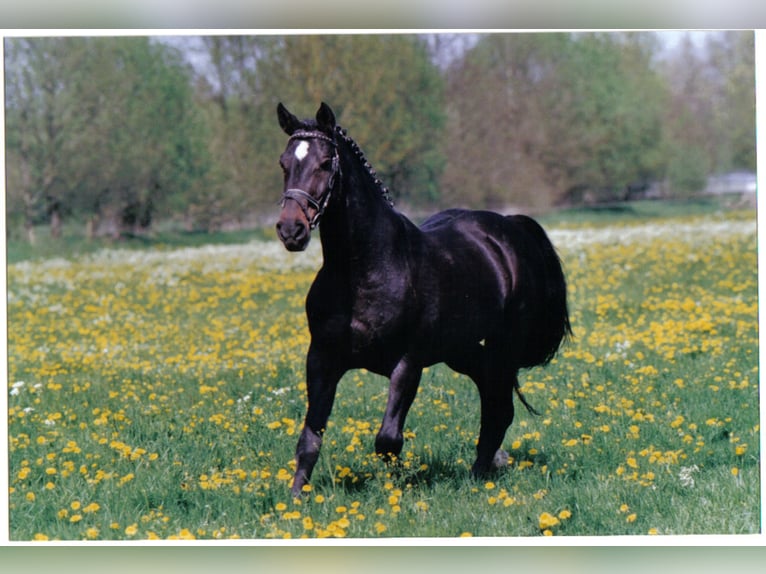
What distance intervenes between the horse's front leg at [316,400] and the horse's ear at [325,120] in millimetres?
1179

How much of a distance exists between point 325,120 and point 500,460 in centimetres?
242

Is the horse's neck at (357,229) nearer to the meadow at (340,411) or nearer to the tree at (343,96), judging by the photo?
the meadow at (340,411)

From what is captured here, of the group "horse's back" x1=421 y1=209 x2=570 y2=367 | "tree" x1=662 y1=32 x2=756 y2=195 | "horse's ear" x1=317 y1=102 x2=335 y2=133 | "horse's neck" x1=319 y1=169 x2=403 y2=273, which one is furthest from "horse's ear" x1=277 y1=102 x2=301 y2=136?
"tree" x1=662 y1=32 x2=756 y2=195

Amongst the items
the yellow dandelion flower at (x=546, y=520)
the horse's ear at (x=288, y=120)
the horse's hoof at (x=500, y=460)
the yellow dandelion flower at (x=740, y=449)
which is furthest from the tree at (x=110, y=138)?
the yellow dandelion flower at (x=740, y=449)

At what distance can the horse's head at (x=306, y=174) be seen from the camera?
473 centimetres

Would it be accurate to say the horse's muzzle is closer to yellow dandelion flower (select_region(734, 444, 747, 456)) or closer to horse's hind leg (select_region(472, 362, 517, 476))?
horse's hind leg (select_region(472, 362, 517, 476))

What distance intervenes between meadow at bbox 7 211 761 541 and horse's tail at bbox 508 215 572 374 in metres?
0.42

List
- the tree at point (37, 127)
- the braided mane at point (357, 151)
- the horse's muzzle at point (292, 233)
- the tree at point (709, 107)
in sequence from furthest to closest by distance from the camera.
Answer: the tree at point (709, 107) < the tree at point (37, 127) < the braided mane at point (357, 151) < the horse's muzzle at point (292, 233)

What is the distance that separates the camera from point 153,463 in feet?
19.7

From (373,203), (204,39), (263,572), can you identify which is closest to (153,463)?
(263,572)

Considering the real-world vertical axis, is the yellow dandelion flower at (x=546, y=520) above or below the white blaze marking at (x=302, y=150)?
below

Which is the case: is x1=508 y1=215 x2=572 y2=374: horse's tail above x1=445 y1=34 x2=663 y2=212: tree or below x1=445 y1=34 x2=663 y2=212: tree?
below

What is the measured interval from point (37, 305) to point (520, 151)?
428 cm

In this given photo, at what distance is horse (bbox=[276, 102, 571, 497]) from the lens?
16.2 ft
